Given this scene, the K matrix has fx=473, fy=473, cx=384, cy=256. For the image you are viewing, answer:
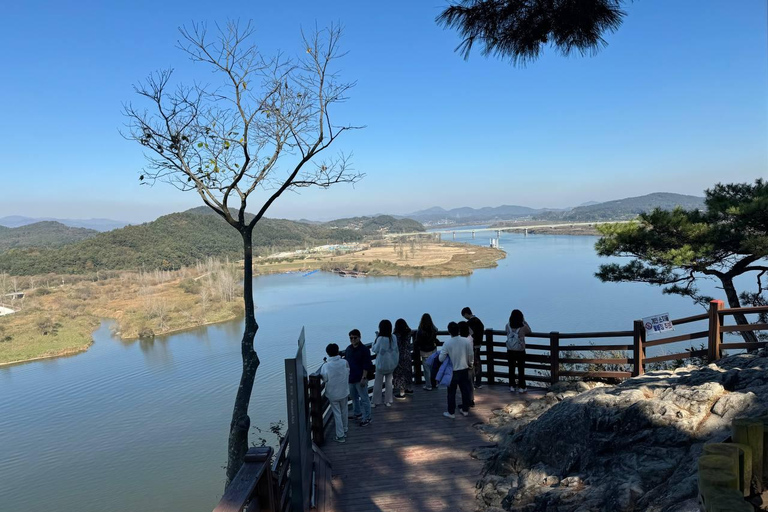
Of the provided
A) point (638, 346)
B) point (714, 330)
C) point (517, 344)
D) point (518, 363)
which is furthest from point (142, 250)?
point (714, 330)

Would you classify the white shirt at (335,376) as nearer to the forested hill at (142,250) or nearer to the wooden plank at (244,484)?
the wooden plank at (244,484)

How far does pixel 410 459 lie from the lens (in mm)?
5391

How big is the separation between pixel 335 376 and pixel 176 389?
2433cm

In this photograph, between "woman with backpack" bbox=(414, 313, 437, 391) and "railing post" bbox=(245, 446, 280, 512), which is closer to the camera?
"railing post" bbox=(245, 446, 280, 512)

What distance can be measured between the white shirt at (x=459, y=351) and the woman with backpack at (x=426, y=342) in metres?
0.83

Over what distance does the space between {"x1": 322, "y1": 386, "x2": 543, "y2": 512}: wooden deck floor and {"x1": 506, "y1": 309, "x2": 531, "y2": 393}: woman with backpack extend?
234mm

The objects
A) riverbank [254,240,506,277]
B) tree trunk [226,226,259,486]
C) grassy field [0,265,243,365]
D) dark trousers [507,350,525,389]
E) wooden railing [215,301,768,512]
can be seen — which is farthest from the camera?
riverbank [254,240,506,277]

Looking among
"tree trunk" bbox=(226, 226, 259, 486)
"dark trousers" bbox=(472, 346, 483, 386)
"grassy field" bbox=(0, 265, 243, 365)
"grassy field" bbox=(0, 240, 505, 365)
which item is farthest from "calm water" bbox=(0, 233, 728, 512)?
"dark trousers" bbox=(472, 346, 483, 386)

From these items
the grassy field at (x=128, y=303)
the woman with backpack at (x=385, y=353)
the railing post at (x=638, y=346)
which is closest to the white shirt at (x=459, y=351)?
the woman with backpack at (x=385, y=353)

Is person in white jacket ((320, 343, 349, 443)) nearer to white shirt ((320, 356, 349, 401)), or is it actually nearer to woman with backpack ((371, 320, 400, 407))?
white shirt ((320, 356, 349, 401))

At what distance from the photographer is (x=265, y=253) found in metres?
109

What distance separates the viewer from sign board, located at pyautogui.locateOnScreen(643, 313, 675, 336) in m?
6.38

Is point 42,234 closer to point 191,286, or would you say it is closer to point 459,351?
point 191,286

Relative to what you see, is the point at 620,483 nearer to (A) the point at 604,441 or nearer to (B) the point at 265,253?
(A) the point at 604,441
